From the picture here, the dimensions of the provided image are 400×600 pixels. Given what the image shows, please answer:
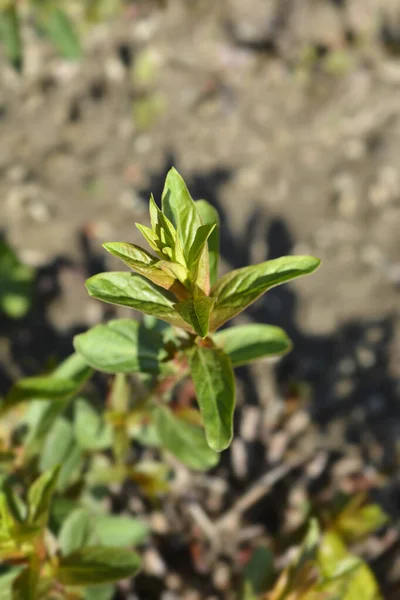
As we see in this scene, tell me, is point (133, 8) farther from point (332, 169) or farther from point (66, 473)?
point (66, 473)

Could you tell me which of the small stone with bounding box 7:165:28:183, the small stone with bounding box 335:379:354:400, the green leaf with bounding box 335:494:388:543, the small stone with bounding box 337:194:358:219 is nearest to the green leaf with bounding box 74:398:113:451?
the green leaf with bounding box 335:494:388:543

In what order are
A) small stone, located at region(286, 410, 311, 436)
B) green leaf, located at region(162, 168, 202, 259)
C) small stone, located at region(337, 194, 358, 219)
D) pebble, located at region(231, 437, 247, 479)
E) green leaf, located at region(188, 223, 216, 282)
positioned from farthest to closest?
small stone, located at region(337, 194, 358, 219) → small stone, located at region(286, 410, 311, 436) → pebble, located at region(231, 437, 247, 479) → green leaf, located at region(162, 168, 202, 259) → green leaf, located at region(188, 223, 216, 282)

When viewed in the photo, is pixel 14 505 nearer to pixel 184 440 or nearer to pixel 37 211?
pixel 184 440

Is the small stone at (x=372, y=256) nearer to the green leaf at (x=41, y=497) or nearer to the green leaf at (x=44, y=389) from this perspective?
the green leaf at (x=44, y=389)

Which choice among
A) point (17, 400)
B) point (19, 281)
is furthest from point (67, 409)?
point (19, 281)

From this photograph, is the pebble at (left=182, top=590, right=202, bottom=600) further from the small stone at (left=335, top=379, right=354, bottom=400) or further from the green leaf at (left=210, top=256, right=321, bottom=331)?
the green leaf at (left=210, top=256, right=321, bottom=331)
